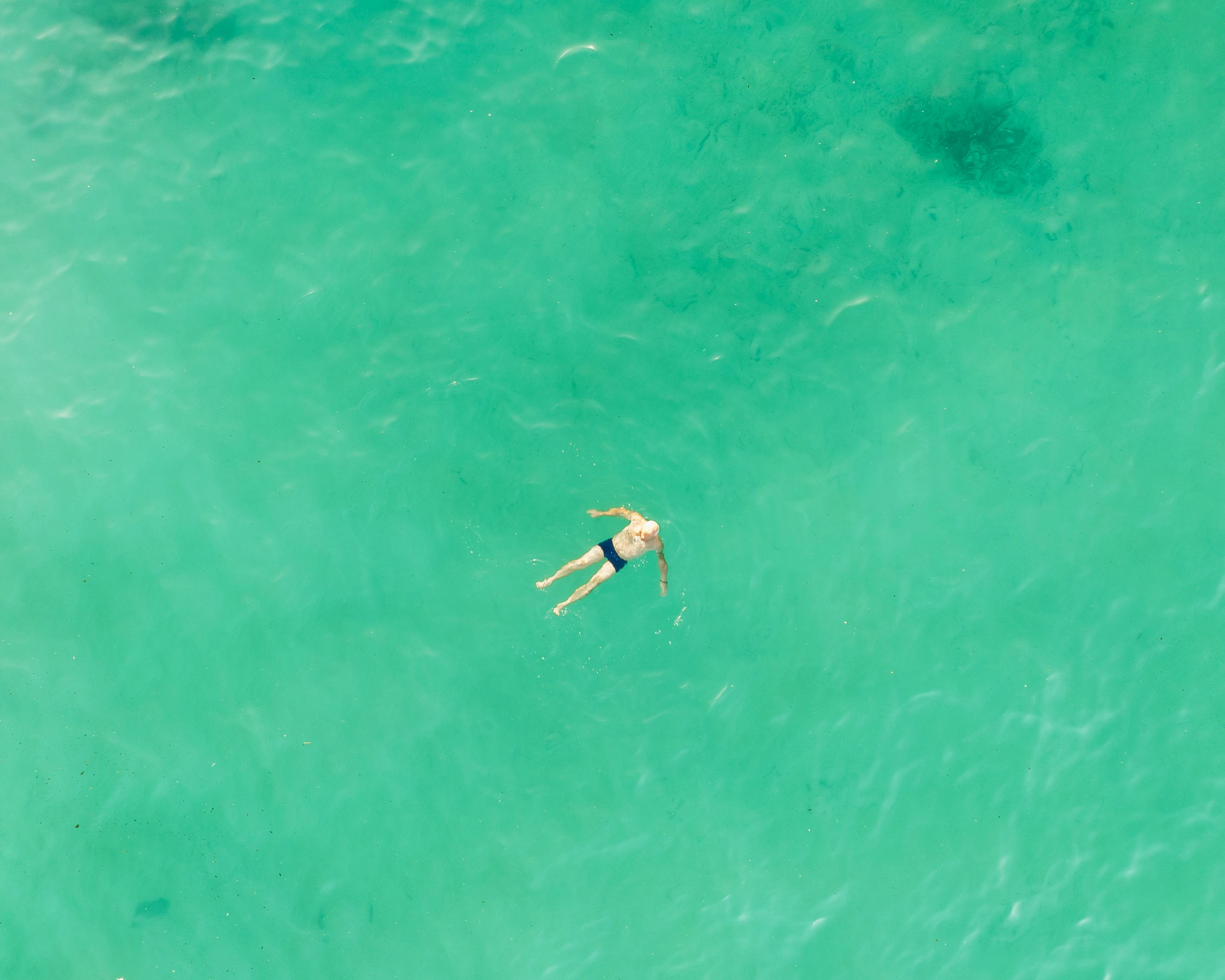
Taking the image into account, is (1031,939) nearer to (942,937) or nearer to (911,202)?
(942,937)

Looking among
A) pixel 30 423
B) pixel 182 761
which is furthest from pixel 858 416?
pixel 30 423

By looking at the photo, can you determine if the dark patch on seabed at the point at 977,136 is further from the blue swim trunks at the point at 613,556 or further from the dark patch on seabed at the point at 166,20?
the dark patch on seabed at the point at 166,20

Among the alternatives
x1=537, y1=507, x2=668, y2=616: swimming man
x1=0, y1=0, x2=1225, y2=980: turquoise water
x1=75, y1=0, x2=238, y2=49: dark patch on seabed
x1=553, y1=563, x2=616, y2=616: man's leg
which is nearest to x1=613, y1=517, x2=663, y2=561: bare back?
x1=537, y1=507, x2=668, y2=616: swimming man


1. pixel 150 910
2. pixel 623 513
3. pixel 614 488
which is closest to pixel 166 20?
pixel 614 488

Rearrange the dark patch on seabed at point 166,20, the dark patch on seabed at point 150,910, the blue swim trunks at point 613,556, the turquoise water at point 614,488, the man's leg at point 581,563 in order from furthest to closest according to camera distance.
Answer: the dark patch on seabed at point 166,20
the dark patch on seabed at point 150,910
the turquoise water at point 614,488
the man's leg at point 581,563
the blue swim trunks at point 613,556

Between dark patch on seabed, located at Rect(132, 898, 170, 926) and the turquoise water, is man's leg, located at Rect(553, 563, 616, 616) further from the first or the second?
dark patch on seabed, located at Rect(132, 898, 170, 926)

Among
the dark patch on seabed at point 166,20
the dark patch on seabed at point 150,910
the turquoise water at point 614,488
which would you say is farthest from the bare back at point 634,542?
the dark patch on seabed at point 166,20
